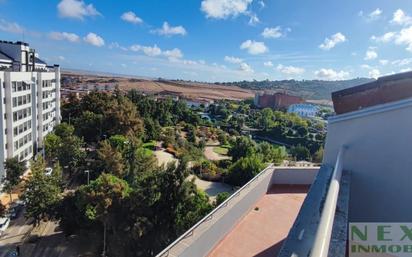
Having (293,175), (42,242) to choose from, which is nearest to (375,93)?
(293,175)

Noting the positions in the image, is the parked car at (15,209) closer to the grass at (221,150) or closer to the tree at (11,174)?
the tree at (11,174)

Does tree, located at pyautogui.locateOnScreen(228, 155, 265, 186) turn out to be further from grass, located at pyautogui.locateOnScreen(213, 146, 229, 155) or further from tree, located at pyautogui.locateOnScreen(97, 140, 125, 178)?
grass, located at pyautogui.locateOnScreen(213, 146, 229, 155)

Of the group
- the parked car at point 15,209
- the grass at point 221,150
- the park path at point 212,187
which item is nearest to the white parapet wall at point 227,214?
the park path at point 212,187

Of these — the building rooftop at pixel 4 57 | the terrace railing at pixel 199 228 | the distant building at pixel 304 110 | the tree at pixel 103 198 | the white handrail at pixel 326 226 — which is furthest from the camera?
the distant building at pixel 304 110

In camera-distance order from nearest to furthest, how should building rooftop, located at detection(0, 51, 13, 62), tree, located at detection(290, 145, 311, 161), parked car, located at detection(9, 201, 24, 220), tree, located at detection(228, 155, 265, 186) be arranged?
parked car, located at detection(9, 201, 24, 220) → tree, located at detection(228, 155, 265, 186) → building rooftop, located at detection(0, 51, 13, 62) → tree, located at detection(290, 145, 311, 161)

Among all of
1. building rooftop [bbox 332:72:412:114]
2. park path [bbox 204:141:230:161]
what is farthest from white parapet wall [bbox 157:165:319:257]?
park path [bbox 204:141:230:161]
